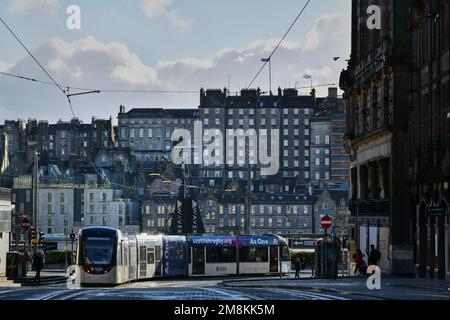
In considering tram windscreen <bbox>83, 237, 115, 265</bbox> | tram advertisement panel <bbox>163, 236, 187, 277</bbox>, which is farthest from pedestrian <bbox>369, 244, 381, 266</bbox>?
tram advertisement panel <bbox>163, 236, 187, 277</bbox>

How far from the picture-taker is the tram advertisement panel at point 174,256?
68.0 metres

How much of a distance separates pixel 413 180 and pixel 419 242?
9.23 feet

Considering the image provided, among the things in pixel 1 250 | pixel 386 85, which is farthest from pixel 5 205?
pixel 386 85

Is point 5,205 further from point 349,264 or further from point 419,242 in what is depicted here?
point 419,242

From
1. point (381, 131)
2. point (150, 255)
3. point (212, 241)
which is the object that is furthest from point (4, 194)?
point (381, 131)

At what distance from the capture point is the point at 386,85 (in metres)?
57.3

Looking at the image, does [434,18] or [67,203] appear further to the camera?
[67,203]

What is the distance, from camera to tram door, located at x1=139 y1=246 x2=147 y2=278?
62.2 m

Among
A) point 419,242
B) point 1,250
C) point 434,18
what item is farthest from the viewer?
point 1,250

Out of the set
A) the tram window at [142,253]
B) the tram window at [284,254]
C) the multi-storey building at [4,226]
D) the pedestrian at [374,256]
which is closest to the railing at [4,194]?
the multi-storey building at [4,226]

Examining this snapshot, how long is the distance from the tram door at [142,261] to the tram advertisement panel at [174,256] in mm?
3897

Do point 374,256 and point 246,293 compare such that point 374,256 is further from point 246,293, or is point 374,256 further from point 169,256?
point 246,293

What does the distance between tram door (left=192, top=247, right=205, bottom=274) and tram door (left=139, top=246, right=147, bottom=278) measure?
304 inches

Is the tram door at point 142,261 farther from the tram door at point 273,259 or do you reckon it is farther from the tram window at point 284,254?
the tram window at point 284,254
